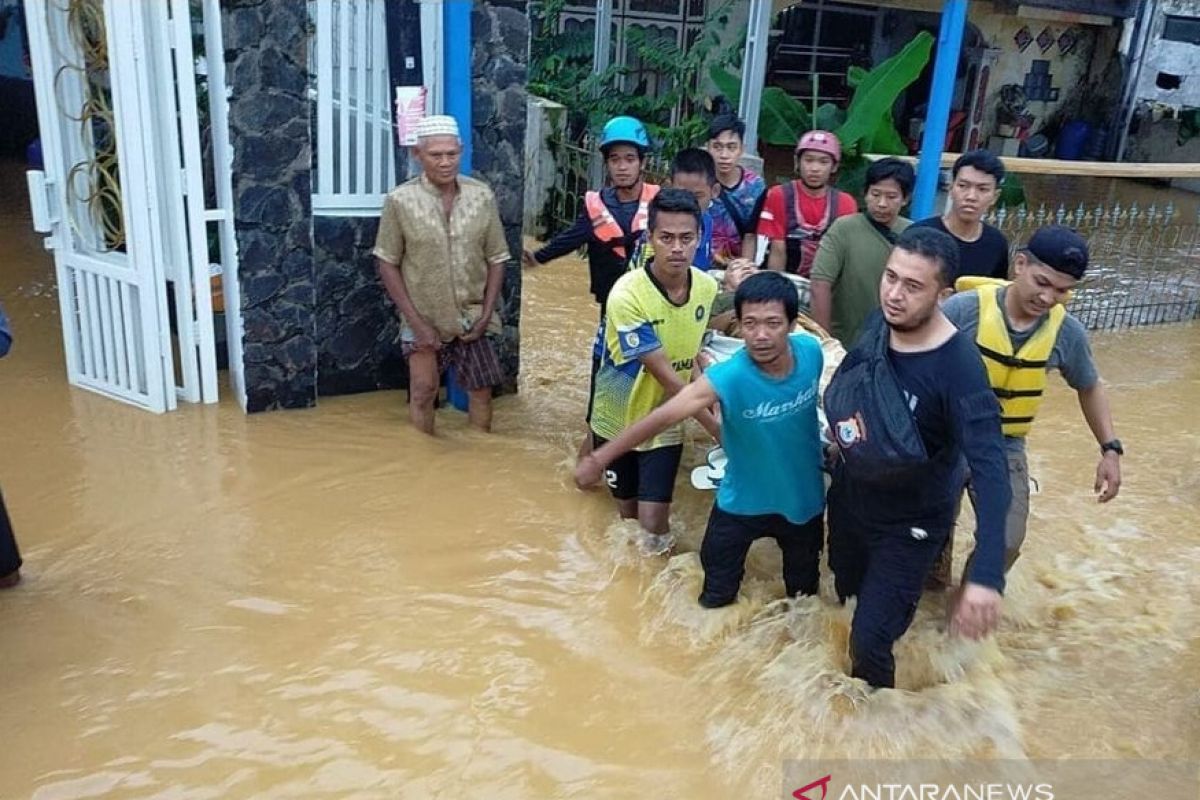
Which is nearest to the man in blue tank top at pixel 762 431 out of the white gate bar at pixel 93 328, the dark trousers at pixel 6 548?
the dark trousers at pixel 6 548

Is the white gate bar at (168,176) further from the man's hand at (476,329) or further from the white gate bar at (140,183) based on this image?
the man's hand at (476,329)

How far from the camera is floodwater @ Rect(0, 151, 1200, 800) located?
3.34 metres

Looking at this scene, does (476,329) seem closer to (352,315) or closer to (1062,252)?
(352,315)

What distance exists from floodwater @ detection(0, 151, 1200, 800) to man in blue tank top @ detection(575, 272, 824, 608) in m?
0.38

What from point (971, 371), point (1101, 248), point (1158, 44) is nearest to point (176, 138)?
point (971, 371)

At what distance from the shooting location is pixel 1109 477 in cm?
393

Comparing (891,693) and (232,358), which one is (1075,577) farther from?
(232,358)

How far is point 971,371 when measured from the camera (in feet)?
10.0

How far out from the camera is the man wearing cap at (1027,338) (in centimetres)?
359

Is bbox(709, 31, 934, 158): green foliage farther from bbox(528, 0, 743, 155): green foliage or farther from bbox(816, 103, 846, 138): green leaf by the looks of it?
bbox(528, 0, 743, 155): green foliage

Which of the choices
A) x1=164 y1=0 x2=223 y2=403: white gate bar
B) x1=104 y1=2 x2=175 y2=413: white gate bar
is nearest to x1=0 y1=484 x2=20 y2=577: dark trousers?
x1=104 y1=2 x2=175 y2=413: white gate bar

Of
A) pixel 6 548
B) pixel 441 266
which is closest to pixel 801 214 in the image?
pixel 441 266

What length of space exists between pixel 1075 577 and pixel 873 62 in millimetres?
12009

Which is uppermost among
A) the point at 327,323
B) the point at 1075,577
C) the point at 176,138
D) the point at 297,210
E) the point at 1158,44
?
the point at 1158,44
